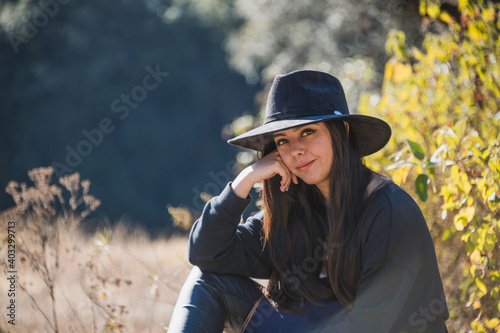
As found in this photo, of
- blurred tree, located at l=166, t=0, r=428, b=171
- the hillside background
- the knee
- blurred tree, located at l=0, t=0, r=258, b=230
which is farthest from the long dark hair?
blurred tree, located at l=0, t=0, r=258, b=230

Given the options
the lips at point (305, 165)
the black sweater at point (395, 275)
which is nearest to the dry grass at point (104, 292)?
the lips at point (305, 165)

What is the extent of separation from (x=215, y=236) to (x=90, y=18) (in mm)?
16261

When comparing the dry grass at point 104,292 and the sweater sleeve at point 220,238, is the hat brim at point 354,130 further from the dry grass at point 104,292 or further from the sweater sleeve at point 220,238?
the dry grass at point 104,292

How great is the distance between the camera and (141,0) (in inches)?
710

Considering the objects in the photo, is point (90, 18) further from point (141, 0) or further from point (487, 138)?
point (487, 138)

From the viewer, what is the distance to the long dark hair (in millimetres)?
2018

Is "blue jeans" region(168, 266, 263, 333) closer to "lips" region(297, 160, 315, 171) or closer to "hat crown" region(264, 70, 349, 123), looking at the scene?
"lips" region(297, 160, 315, 171)

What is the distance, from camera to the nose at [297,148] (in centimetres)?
211

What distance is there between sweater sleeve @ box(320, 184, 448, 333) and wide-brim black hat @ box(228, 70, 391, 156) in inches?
14.3

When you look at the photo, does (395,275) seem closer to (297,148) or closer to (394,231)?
(394,231)

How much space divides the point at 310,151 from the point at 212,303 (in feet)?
2.24

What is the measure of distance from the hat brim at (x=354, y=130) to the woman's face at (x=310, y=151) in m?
0.07

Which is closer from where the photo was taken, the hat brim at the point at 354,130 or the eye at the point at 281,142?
the hat brim at the point at 354,130

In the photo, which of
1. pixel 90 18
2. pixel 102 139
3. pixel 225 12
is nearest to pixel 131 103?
pixel 102 139
